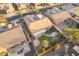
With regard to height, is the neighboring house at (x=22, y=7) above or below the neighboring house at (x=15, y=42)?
above

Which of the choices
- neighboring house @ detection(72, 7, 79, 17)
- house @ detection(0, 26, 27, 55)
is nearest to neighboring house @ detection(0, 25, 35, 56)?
house @ detection(0, 26, 27, 55)

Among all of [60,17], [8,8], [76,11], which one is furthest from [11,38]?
[76,11]

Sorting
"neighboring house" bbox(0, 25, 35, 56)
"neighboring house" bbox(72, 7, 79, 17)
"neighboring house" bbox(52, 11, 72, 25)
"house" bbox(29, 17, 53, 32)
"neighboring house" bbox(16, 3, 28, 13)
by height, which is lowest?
"neighboring house" bbox(0, 25, 35, 56)

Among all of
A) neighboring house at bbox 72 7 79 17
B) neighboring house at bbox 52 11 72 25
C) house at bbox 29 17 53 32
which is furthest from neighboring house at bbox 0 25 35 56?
neighboring house at bbox 72 7 79 17

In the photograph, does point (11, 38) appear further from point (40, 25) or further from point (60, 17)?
point (60, 17)

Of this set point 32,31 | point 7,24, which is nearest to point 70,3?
point 32,31

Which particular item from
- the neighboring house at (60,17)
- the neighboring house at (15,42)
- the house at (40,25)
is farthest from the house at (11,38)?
the neighboring house at (60,17)

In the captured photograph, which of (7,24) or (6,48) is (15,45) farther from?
(7,24)

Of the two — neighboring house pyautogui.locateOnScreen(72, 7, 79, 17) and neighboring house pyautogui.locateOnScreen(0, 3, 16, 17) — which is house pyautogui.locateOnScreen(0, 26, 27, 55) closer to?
neighboring house pyautogui.locateOnScreen(0, 3, 16, 17)

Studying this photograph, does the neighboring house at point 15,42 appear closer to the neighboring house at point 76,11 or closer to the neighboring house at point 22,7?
the neighboring house at point 22,7

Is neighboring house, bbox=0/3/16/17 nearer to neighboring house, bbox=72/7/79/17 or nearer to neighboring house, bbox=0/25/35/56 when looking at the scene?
neighboring house, bbox=0/25/35/56

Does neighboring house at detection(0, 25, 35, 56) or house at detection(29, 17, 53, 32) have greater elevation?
house at detection(29, 17, 53, 32)
